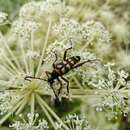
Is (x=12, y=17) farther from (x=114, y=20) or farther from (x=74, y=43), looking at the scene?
(x=74, y=43)

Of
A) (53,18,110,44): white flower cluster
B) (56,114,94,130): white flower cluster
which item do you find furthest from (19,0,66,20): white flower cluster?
(56,114,94,130): white flower cluster

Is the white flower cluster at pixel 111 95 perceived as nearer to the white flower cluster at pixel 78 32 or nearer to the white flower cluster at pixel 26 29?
the white flower cluster at pixel 78 32

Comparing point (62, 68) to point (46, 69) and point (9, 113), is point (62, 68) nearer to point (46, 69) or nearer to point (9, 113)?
point (46, 69)

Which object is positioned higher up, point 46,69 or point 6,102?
point 46,69

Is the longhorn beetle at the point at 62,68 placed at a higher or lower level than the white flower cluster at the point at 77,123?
higher

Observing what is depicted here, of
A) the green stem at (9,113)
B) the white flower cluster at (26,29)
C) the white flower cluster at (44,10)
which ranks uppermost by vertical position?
the white flower cluster at (44,10)

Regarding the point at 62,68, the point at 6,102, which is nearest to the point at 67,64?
the point at 62,68

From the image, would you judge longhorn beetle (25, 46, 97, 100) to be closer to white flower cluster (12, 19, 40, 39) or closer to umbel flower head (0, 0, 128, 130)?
umbel flower head (0, 0, 128, 130)

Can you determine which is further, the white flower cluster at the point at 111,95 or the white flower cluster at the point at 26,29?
the white flower cluster at the point at 26,29

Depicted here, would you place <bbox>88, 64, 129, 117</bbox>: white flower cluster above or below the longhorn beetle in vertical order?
below

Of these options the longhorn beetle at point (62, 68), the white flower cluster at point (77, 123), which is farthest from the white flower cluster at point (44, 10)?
the white flower cluster at point (77, 123)

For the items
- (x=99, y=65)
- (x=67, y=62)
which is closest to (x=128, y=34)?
(x=99, y=65)

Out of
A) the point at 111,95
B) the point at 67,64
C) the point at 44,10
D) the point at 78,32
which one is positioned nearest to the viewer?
the point at 111,95
